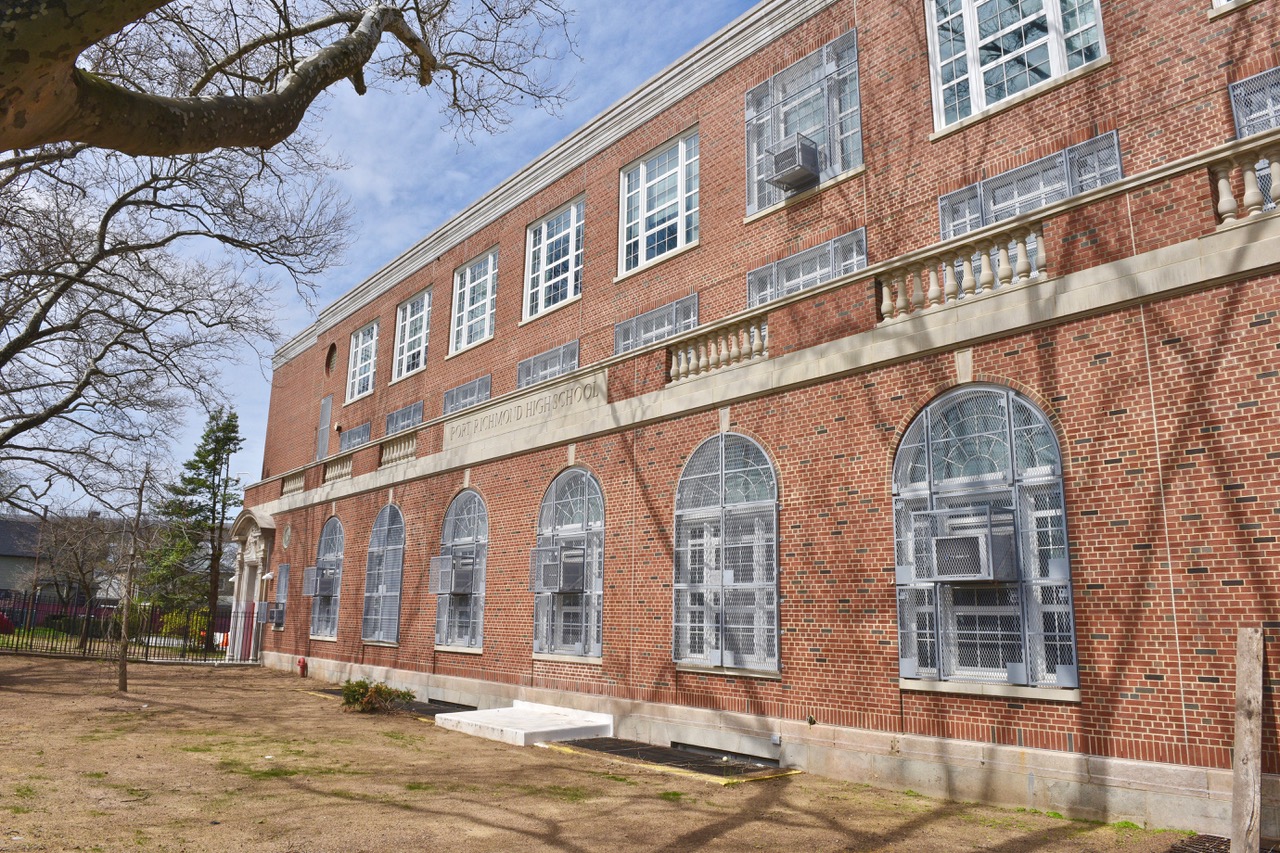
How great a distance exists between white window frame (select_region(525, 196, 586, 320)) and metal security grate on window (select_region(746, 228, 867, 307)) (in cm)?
563

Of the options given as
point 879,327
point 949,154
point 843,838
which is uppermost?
point 949,154

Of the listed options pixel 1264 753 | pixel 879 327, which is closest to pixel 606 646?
pixel 879 327

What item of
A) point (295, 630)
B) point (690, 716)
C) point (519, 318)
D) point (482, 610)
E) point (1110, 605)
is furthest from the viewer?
point (295, 630)

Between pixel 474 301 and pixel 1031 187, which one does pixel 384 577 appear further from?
pixel 1031 187

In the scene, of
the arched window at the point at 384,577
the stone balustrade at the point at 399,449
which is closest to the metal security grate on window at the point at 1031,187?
the stone balustrade at the point at 399,449

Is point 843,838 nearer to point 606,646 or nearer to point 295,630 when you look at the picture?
point 606,646

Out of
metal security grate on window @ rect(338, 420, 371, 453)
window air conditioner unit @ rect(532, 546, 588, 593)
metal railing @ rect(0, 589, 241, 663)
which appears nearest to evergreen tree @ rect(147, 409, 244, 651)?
metal railing @ rect(0, 589, 241, 663)

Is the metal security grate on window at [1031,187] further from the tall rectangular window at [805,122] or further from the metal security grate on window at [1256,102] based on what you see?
the tall rectangular window at [805,122]

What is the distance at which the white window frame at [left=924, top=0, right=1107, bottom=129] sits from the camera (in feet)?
38.3

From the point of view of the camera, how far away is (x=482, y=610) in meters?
18.3

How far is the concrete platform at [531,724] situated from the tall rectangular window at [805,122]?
30.7ft

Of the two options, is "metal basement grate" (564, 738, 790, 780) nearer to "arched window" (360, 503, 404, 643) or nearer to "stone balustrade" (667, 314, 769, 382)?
"stone balustrade" (667, 314, 769, 382)

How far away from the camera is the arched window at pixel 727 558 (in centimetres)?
1212

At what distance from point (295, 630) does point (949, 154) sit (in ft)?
78.1
